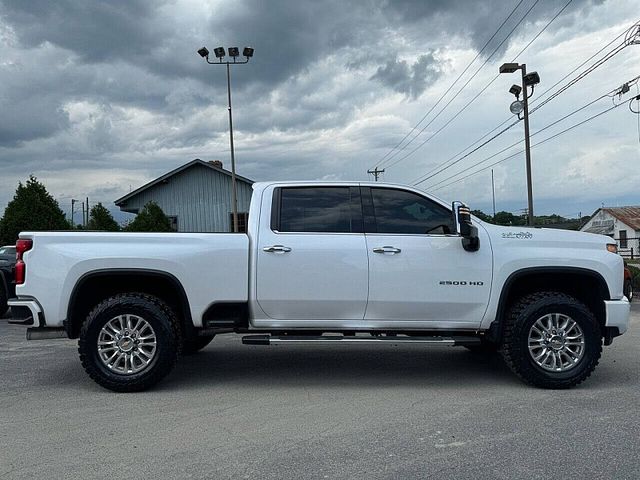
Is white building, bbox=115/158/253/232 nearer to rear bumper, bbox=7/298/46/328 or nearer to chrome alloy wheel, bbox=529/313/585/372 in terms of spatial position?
rear bumper, bbox=7/298/46/328

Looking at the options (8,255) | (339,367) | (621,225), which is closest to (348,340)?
(339,367)

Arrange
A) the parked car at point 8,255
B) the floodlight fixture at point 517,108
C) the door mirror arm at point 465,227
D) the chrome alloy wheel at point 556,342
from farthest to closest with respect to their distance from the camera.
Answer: the floodlight fixture at point 517,108, the parked car at point 8,255, the chrome alloy wheel at point 556,342, the door mirror arm at point 465,227

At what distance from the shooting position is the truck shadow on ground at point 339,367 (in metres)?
6.20

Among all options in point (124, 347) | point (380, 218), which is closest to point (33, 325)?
point (124, 347)

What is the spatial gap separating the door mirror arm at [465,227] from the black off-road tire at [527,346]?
821mm

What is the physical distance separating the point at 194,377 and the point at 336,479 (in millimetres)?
3094

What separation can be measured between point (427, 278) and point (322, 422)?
1.80m

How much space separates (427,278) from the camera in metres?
5.79

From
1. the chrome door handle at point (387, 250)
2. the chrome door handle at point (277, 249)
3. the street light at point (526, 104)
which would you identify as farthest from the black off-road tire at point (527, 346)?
the street light at point (526, 104)

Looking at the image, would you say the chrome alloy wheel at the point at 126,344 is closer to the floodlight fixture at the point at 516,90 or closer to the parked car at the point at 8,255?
the parked car at the point at 8,255

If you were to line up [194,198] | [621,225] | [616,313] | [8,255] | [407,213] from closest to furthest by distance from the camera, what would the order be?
[616,313], [407,213], [8,255], [194,198], [621,225]

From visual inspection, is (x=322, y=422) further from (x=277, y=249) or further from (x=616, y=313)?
(x=616, y=313)

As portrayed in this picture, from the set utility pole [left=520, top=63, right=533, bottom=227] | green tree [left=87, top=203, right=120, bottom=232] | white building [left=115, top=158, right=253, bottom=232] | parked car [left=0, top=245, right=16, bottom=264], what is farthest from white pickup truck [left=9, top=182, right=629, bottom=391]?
white building [left=115, top=158, right=253, bottom=232]

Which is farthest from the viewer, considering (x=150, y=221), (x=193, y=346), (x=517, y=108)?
(x=150, y=221)
